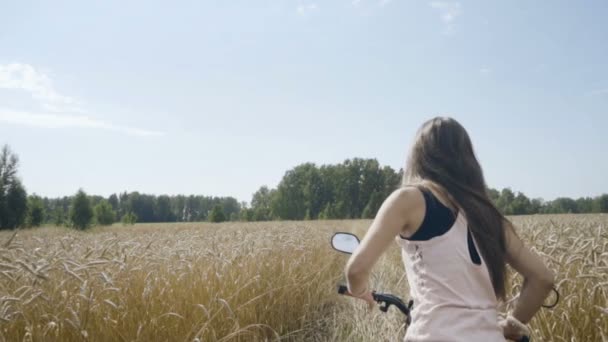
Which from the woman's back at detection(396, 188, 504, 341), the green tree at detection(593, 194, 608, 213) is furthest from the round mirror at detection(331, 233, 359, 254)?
the green tree at detection(593, 194, 608, 213)

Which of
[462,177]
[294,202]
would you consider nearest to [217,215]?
[294,202]

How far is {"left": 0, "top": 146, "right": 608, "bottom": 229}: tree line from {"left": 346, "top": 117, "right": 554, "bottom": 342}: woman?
36.0 metres

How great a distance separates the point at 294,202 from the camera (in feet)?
298

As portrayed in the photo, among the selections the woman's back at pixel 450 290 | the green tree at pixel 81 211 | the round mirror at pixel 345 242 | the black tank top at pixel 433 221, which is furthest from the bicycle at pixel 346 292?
the green tree at pixel 81 211

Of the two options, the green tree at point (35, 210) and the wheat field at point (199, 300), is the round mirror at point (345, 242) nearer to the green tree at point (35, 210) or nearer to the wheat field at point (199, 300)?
the wheat field at point (199, 300)

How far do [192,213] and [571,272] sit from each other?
156m

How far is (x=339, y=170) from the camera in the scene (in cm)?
9806

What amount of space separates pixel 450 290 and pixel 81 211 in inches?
1470

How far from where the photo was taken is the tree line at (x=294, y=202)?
38.0m

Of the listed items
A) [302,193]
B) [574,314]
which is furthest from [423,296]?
[302,193]

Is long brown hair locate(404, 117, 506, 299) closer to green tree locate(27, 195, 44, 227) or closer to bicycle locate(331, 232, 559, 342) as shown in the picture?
bicycle locate(331, 232, 559, 342)

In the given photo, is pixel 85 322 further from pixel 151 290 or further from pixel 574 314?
pixel 574 314

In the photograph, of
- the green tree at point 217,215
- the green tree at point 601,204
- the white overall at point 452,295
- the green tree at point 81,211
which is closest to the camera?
the white overall at point 452,295

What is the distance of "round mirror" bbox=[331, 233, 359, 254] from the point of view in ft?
6.04
